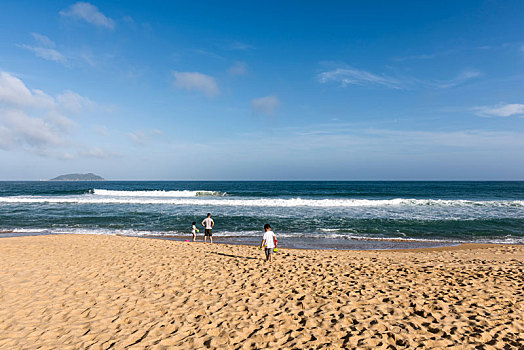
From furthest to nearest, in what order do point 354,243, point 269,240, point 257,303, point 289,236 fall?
point 289,236 → point 354,243 → point 269,240 → point 257,303

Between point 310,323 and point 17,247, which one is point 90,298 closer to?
point 310,323

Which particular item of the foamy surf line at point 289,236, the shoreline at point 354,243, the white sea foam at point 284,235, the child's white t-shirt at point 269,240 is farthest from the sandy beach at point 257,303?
the white sea foam at point 284,235

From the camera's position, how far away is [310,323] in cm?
535

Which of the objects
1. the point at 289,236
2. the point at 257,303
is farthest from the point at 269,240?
the point at 289,236

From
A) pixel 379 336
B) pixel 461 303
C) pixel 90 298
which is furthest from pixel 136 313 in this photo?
pixel 461 303

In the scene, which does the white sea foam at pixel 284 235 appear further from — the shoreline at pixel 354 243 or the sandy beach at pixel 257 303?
the sandy beach at pixel 257 303

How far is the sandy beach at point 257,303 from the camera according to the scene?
4.86 m

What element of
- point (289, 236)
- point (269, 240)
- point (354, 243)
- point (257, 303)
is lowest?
point (354, 243)

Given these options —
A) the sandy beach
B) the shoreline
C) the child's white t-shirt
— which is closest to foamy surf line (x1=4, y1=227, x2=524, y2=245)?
the shoreline

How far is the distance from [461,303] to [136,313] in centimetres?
734

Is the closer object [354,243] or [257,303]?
[257,303]

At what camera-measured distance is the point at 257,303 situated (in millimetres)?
6359

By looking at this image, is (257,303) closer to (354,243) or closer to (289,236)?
(354,243)

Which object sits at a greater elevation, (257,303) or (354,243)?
(257,303)
